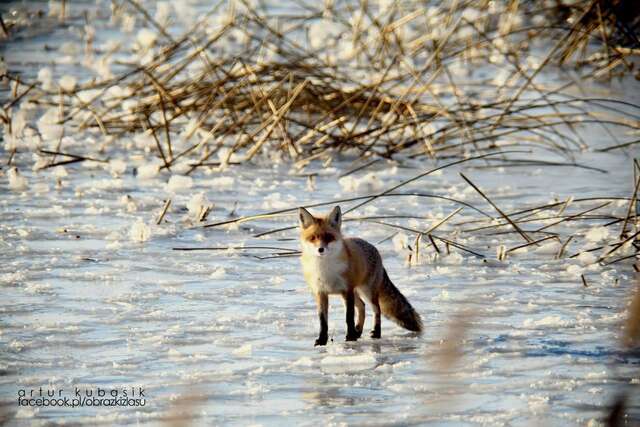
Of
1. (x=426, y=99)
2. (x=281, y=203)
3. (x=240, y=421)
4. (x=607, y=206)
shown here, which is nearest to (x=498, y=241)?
(x=607, y=206)

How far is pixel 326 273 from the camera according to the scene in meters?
4.98

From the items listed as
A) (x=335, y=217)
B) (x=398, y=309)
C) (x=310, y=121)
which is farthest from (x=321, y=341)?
(x=310, y=121)

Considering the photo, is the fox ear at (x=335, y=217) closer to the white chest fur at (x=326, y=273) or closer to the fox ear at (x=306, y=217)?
the fox ear at (x=306, y=217)

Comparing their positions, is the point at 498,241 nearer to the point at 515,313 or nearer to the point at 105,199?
the point at 515,313

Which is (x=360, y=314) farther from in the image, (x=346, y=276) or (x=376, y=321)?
(x=346, y=276)

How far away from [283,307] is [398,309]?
670 mm

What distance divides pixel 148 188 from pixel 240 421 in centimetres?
448

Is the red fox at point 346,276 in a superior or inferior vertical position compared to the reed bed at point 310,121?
inferior

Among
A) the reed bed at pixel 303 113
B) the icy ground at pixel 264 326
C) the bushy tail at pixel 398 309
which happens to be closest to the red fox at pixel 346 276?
the bushy tail at pixel 398 309

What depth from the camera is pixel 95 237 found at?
6.91m

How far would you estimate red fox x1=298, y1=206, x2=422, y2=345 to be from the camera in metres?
4.96

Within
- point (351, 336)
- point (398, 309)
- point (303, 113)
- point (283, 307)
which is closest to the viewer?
point (351, 336)

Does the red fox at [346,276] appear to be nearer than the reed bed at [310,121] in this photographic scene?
Yes

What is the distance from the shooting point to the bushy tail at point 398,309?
518cm
